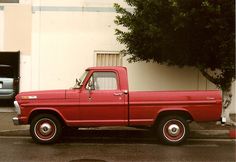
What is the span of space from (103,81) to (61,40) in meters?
6.06

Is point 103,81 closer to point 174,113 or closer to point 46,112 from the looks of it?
point 46,112

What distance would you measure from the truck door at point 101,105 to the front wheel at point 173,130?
0.86 m

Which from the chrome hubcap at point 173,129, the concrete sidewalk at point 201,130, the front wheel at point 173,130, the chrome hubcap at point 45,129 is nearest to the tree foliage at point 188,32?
the concrete sidewalk at point 201,130

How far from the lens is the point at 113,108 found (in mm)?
11008

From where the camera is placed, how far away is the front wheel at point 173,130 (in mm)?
11109

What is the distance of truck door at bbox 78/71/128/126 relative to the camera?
1101 centimetres

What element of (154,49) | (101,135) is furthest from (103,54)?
(101,135)

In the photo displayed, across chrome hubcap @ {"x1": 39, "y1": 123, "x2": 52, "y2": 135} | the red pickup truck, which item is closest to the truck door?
the red pickup truck

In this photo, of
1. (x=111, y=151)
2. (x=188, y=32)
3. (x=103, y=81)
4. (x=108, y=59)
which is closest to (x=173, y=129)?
(x=111, y=151)

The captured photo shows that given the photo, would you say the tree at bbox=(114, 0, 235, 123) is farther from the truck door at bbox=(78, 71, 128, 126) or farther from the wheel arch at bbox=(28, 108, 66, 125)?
the wheel arch at bbox=(28, 108, 66, 125)

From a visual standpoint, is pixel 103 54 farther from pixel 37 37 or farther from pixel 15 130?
pixel 15 130

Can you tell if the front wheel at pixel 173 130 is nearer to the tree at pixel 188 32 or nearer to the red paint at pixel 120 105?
the red paint at pixel 120 105

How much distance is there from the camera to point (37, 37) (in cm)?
1684

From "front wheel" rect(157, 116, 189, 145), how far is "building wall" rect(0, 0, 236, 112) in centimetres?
595
